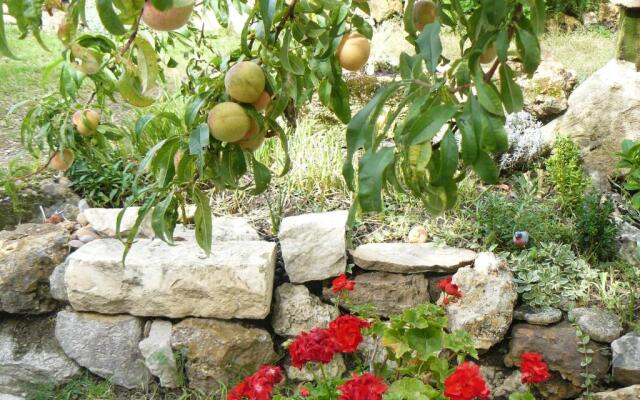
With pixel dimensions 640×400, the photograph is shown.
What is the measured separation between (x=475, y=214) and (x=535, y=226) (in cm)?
28

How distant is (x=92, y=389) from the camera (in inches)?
117

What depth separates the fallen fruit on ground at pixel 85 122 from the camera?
1.89 m

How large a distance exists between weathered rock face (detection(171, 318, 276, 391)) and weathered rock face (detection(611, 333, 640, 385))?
1.45 metres

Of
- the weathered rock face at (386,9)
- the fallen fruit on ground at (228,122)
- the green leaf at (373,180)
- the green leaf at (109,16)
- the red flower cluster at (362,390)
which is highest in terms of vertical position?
the weathered rock face at (386,9)

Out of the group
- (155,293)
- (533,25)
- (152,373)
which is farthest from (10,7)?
(152,373)

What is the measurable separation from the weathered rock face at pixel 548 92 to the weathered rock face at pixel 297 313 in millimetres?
1942

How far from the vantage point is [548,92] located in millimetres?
4004

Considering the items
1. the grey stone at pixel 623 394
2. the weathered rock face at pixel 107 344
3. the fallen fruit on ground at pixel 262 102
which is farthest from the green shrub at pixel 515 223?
the fallen fruit on ground at pixel 262 102

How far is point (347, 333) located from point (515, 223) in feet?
4.51

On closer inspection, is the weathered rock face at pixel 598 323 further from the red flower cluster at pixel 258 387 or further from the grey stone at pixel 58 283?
the grey stone at pixel 58 283

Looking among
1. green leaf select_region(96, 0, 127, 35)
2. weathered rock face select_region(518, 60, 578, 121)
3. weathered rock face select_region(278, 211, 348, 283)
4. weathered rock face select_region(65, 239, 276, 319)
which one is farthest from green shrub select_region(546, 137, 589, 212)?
green leaf select_region(96, 0, 127, 35)

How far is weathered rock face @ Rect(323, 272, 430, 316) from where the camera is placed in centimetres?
291

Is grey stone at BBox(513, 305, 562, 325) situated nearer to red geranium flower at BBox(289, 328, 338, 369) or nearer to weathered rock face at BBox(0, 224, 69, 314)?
red geranium flower at BBox(289, 328, 338, 369)

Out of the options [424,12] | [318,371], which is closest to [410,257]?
[318,371]
